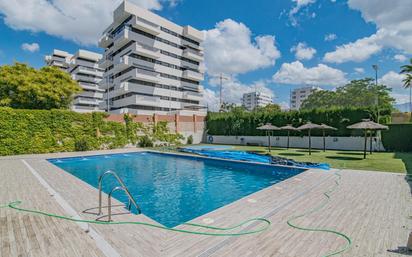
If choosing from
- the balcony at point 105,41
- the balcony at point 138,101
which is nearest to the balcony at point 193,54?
the balcony at point 138,101

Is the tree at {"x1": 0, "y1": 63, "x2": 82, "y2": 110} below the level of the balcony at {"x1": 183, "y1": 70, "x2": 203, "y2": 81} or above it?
below

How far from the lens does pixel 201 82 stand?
4875 cm

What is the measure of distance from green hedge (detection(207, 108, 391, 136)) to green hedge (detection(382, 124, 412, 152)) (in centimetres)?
118

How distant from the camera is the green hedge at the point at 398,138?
15328 millimetres

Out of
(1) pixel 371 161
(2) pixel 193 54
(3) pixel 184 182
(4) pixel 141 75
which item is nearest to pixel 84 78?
(4) pixel 141 75

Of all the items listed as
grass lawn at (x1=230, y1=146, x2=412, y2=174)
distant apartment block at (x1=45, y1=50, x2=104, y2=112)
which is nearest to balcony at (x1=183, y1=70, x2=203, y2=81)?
distant apartment block at (x1=45, y1=50, x2=104, y2=112)

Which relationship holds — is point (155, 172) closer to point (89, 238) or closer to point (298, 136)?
point (89, 238)

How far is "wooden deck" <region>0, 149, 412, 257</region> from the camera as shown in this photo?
3.13 m

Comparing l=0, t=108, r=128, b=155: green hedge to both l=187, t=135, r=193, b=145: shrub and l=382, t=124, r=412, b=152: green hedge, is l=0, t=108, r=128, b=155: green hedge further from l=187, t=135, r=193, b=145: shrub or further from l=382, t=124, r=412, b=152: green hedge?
l=382, t=124, r=412, b=152: green hedge

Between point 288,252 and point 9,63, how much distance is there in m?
32.0

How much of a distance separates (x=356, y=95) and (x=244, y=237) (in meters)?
60.1

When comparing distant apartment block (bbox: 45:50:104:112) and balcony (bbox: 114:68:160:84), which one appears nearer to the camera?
balcony (bbox: 114:68:160:84)

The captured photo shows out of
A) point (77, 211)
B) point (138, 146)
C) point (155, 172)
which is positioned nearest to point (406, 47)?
point (155, 172)

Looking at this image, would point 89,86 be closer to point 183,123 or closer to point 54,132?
point 183,123
